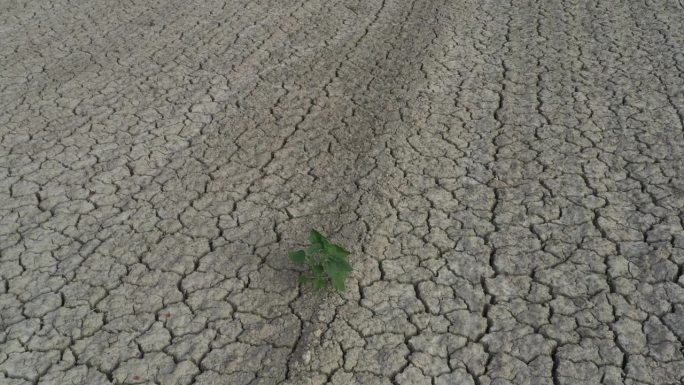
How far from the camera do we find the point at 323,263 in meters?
3.12

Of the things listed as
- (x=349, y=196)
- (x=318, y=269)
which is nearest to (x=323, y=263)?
(x=318, y=269)

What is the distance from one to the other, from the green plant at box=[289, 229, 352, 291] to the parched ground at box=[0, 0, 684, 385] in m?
0.08

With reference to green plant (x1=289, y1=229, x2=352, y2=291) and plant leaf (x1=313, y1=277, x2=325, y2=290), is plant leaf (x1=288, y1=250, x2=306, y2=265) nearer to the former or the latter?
green plant (x1=289, y1=229, x2=352, y2=291)

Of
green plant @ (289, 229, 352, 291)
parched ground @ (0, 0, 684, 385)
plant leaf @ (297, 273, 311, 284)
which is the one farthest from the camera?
plant leaf @ (297, 273, 311, 284)

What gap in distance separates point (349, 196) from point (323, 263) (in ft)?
2.48

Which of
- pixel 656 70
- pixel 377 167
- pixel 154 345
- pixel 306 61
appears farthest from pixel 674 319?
pixel 306 61

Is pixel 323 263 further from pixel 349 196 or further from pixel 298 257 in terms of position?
pixel 349 196

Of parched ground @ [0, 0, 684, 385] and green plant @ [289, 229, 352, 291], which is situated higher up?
green plant @ [289, 229, 352, 291]

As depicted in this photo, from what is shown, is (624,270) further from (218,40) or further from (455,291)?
(218,40)

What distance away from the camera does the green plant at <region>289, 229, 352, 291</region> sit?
307 centimetres

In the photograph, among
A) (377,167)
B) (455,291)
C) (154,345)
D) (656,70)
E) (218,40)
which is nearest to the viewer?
(154,345)

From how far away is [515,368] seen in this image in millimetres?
2758

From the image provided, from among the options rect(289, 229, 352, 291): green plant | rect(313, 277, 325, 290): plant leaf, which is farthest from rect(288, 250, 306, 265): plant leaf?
rect(313, 277, 325, 290): plant leaf

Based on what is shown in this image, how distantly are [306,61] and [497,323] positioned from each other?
9.79 feet
